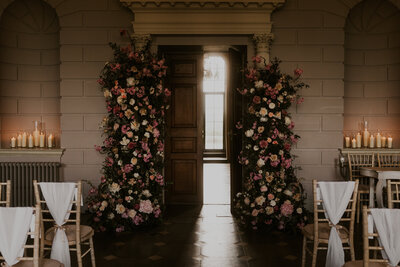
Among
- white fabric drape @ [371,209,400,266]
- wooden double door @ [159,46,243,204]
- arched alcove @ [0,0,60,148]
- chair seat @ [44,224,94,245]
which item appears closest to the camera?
white fabric drape @ [371,209,400,266]

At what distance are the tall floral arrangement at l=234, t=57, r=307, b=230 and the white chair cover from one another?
4.96 feet

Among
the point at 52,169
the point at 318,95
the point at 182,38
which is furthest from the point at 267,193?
the point at 52,169

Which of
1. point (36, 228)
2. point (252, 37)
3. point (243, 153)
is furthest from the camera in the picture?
point (252, 37)

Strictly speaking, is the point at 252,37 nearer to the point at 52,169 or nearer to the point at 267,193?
the point at 267,193

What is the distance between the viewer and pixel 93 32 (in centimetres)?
566

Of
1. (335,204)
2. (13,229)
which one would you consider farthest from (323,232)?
(13,229)

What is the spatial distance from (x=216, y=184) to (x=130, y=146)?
3937mm

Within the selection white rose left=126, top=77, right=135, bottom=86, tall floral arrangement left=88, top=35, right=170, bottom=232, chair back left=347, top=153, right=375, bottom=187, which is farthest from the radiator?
chair back left=347, top=153, right=375, bottom=187

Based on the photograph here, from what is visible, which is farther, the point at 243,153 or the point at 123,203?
the point at 243,153

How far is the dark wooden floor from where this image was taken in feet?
12.8

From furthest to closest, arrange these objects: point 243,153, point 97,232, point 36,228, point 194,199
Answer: point 194,199 → point 243,153 → point 97,232 → point 36,228

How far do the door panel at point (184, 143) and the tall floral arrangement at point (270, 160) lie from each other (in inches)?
61.2

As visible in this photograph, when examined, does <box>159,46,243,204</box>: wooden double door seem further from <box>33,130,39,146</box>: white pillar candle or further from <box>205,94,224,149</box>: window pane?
<box>205,94,224,149</box>: window pane

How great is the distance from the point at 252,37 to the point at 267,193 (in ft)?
7.29
